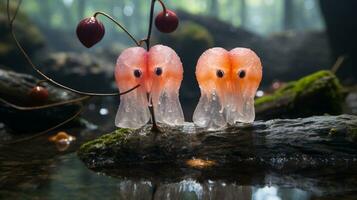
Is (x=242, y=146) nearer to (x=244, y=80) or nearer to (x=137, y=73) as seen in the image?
(x=244, y=80)

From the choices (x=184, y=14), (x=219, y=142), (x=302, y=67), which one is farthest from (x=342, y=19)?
(x=219, y=142)

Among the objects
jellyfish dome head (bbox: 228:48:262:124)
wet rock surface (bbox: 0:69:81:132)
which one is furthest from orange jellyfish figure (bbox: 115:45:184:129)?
wet rock surface (bbox: 0:69:81:132)

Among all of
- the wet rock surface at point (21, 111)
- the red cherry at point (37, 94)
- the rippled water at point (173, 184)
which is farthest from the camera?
the wet rock surface at point (21, 111)

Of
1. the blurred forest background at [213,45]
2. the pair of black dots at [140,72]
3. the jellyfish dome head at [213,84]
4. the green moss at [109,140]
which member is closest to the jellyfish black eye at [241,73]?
the jellyfish dome head at [213,84]

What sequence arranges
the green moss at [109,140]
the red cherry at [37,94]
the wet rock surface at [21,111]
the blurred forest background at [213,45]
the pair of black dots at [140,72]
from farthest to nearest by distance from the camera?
1. the blurred forest background at [213,45]
2. the wet rock surface at [21,111]
3. the green moss at [109,140]
4. the red cherry at [37,94]
5. the pair of black dots at [140,72]

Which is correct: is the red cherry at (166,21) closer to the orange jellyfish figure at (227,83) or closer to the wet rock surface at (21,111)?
the orange jellyfish figure at (227,83)

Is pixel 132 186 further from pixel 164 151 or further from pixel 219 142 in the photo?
pixel 219 142
